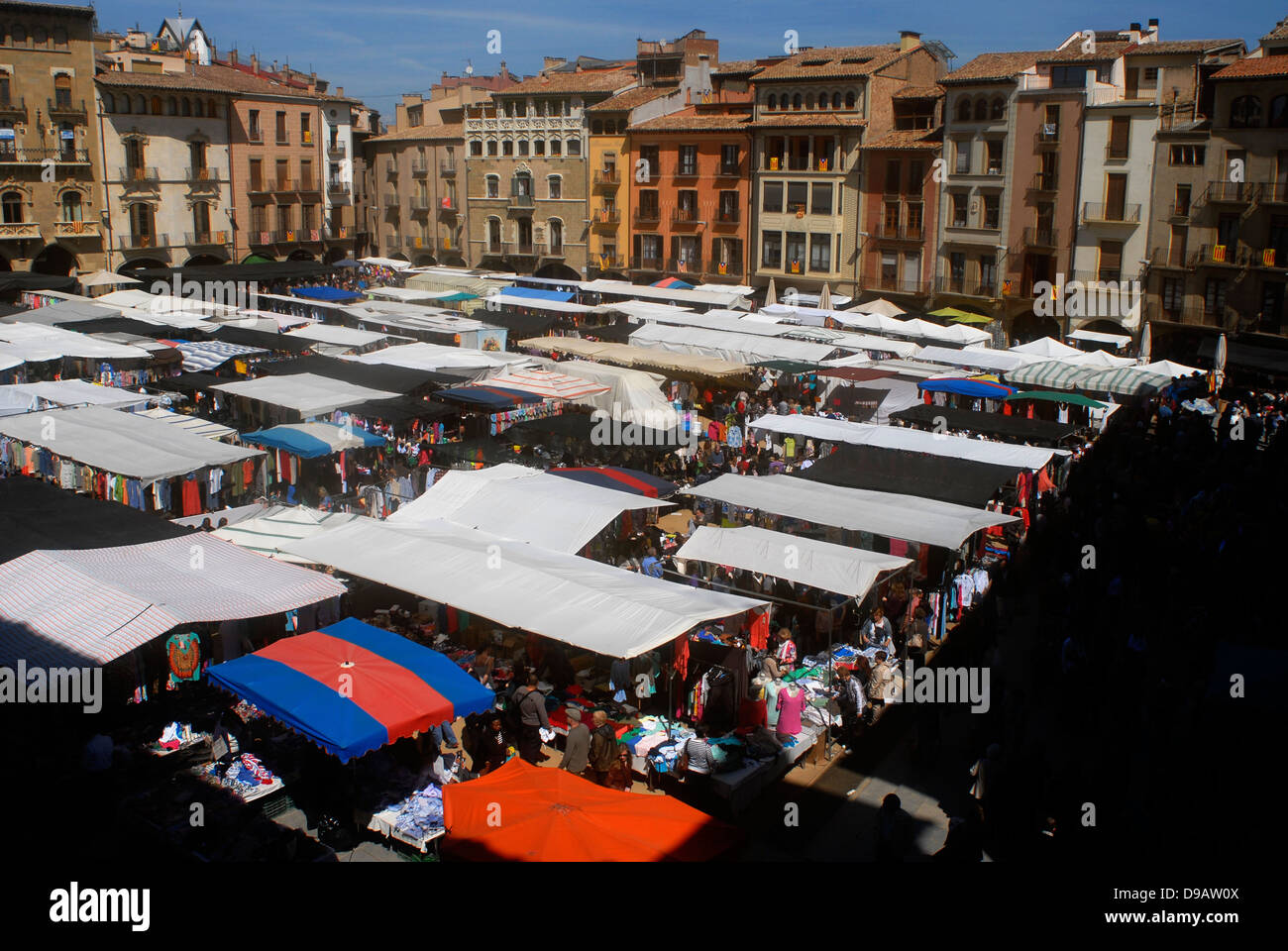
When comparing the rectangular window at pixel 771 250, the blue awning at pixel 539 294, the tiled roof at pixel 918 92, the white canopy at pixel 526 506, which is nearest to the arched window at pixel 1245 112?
the tiled roof at pixel 918 92

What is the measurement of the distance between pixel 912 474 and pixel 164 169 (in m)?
41.7

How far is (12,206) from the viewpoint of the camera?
142 feet

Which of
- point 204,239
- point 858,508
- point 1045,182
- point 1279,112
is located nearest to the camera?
point 858,508

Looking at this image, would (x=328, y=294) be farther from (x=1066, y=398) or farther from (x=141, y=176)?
(x=1066, y=398)

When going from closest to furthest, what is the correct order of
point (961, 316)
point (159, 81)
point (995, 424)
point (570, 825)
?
point (570, 825) → point (995, 424) → point (961, 316) → point (159, 81)

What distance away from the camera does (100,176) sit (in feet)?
150

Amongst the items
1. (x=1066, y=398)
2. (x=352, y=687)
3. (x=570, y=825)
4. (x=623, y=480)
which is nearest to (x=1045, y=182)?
(x=1066, y=398)

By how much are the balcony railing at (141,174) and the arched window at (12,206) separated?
4230mm

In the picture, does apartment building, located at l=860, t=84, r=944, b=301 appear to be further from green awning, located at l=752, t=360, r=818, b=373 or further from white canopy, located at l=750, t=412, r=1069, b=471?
white canopy, located at l=750, t=412, r=1069, b=471

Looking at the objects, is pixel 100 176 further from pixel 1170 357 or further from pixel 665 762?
pixel 665 762

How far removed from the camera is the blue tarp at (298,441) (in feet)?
60.0

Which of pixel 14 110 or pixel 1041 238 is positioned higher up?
pixel 14 110
